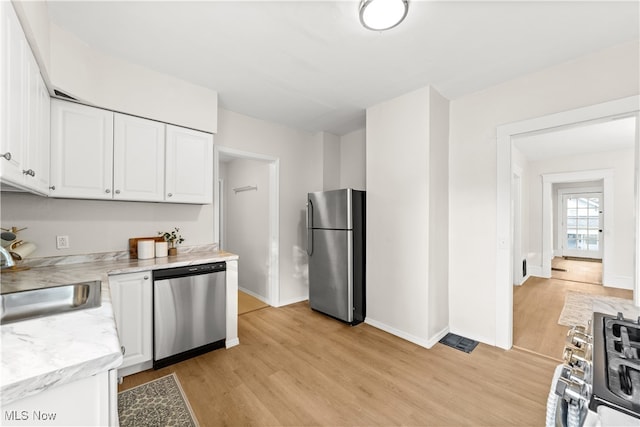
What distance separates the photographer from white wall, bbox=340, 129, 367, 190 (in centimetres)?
397

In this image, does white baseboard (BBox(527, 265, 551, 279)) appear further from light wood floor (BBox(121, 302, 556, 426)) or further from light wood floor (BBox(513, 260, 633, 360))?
light wood floor (BBox(121, 302, 556, 426))

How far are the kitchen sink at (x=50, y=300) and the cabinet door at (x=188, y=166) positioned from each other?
1.15 m

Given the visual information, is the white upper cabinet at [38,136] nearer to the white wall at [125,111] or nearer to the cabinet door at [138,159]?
the white wall at [125,111]

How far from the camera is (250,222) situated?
4.48 metres

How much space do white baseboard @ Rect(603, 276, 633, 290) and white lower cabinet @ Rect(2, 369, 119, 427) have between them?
7038 mm

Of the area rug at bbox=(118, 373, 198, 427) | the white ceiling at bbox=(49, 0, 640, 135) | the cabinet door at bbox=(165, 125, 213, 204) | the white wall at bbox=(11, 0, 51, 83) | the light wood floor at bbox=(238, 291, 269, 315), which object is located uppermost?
the white ceiling at bbox=(49, 0, 640, 135)

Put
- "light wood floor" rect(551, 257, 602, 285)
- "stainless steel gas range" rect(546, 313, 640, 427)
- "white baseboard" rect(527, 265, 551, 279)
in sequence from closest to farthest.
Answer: "stainless steel gas range" rect(546, 313, 640, 427)
"light wood floor" rect(551, 257, 602, 285)
"white baseboard" rect(527, 265, 551, 279)

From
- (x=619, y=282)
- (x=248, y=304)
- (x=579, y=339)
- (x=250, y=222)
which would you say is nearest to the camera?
(x=579, y=339)

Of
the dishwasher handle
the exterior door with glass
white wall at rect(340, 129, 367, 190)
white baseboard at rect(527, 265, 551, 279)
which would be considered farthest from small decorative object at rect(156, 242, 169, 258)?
the exterior door with glass

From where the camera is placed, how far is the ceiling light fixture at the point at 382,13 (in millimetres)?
1559

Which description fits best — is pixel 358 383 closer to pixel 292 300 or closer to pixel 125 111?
pixel 292 300

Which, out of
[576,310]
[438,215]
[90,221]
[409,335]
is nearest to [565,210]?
[576,310]

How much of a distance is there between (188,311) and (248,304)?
163 cm

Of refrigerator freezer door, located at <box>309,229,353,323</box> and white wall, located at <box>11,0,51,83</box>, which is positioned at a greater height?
white wall, located at <box>11,0,51,83</box>
